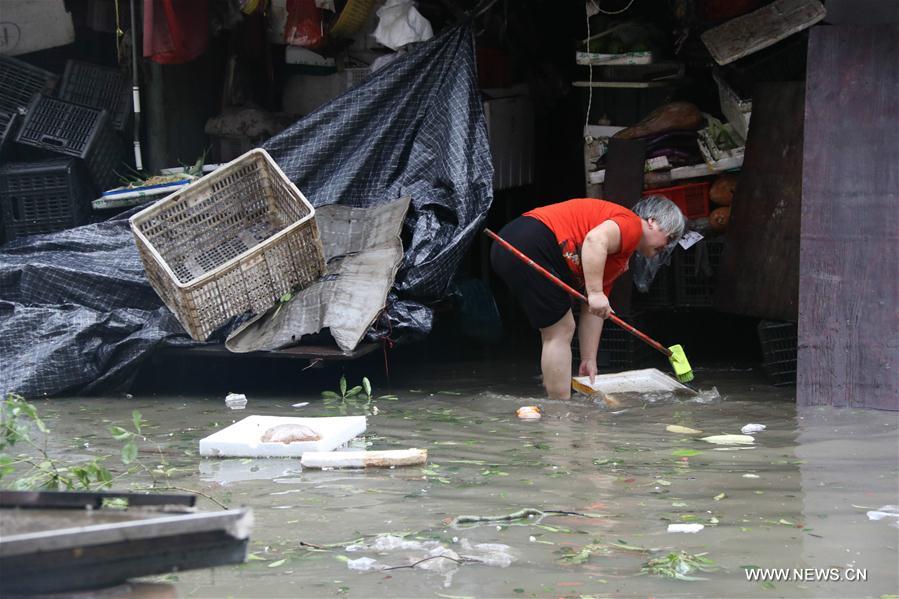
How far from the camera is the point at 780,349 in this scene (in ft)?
23.8

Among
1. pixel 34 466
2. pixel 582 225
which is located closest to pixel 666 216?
pixel 582 225

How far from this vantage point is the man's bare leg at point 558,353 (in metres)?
6.80

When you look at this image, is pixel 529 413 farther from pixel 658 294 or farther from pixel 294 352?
pixel 658 294

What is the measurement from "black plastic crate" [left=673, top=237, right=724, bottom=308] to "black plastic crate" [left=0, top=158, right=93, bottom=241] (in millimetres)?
4449

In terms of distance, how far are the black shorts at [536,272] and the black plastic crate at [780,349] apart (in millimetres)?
1421

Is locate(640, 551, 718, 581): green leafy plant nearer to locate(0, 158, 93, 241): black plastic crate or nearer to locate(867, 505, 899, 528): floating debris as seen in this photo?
locate(867, 505, 899, 528): floating debris

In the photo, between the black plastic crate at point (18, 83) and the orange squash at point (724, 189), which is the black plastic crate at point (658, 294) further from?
the black plastic crate at point (18, 83)

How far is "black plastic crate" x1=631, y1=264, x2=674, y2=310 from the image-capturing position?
7.99m

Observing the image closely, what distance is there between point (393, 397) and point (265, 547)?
3.26 meters

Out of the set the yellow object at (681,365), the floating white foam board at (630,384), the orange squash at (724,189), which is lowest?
the floating white foam board at (630,384)

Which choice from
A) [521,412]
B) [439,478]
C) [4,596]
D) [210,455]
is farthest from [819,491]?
[4,596]

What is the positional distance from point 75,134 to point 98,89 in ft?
1.62

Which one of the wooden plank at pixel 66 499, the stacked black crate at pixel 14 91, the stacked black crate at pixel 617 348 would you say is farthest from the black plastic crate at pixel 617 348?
the wooden plank at pixel 66 499

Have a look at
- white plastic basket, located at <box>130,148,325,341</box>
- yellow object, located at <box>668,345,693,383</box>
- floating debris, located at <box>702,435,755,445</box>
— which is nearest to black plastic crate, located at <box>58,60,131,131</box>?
white plastic basket, located at <box>130,148,325,341</box>
